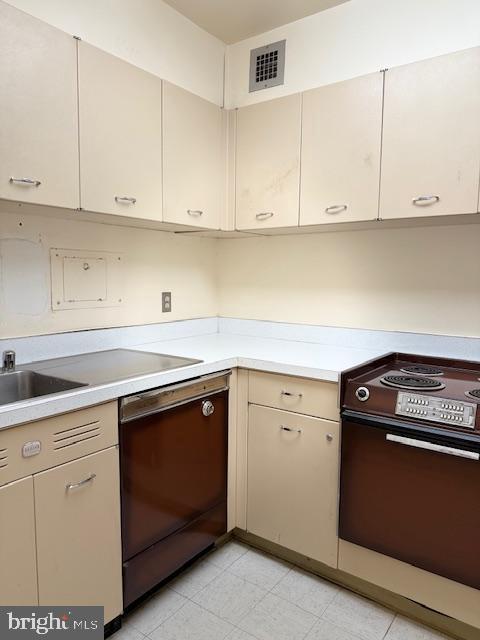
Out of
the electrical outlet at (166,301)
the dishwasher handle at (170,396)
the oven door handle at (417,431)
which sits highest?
the electrical outlet at (166,301)

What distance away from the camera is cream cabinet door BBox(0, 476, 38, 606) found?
1.21 meters

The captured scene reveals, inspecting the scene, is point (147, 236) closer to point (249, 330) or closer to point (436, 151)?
point (249, 330)

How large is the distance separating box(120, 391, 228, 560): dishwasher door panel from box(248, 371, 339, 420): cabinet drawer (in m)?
0.16

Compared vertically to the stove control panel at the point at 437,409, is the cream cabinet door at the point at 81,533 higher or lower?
lower

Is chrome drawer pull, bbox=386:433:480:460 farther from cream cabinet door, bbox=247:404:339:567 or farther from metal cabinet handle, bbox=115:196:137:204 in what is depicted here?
metal cabinet handle, bbox=115:196:137:204

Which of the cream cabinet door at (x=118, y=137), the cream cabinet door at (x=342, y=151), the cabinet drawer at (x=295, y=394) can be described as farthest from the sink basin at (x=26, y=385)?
the cream cabinet door at (x=342, y=151)

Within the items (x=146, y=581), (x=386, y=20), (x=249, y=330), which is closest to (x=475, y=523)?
(x=146, y=581)

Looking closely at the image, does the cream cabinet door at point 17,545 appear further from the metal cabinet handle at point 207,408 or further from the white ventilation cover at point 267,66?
the white ventilation cover at point 267,66

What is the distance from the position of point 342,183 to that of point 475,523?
139 cm

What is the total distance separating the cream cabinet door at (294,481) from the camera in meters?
1.79

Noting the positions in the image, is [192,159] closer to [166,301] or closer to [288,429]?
[166,301]

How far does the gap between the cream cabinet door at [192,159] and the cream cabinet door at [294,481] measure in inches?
38.7

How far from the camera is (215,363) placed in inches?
73.5

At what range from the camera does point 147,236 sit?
90.8 inches
